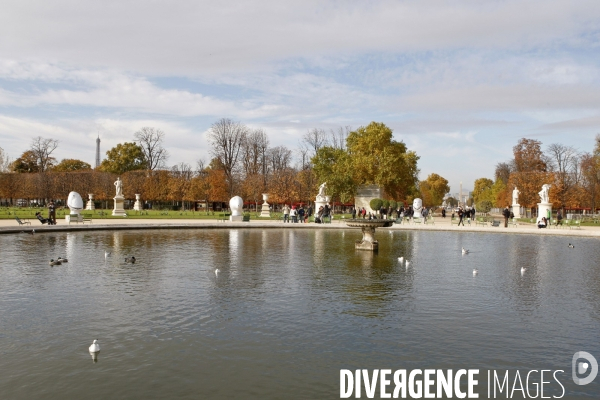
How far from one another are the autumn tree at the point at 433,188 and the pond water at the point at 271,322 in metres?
118

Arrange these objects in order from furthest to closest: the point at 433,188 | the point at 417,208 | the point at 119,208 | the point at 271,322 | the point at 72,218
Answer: the point at 433,188 < the point at 417,208 < the point at 119,208 < the point at 72,218 < the point at 271,322

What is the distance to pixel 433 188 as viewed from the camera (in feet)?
450

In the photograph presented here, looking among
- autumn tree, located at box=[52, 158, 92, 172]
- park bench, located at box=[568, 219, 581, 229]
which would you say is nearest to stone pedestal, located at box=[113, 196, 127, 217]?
park bench, located at box=[568, 219, 581, 229]

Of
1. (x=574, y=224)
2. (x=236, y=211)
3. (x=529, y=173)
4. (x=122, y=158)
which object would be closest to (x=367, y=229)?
(x=236, y=211)

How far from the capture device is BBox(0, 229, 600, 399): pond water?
6402 mm

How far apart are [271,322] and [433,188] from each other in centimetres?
13397

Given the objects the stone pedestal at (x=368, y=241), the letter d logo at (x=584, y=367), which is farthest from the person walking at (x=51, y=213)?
the letter d logo at (x=584, y=367)

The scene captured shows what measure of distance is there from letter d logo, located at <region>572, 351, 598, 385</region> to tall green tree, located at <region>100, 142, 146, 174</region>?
78.6 meters

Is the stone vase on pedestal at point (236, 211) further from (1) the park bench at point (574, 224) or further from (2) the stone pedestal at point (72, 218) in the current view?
(1) the park bench at point (574, 224)

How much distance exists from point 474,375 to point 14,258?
15.0 meters

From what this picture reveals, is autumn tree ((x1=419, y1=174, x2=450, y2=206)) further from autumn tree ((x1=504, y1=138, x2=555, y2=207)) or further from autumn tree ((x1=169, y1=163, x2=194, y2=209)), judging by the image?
autumn tree ((x1=169, y1=163, x2=194, y2=209))

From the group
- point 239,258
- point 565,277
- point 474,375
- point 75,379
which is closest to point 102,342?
point 75,379

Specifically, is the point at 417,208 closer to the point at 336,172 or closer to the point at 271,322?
the point at 336,172

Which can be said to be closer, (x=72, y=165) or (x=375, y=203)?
(x=375, y=203)
